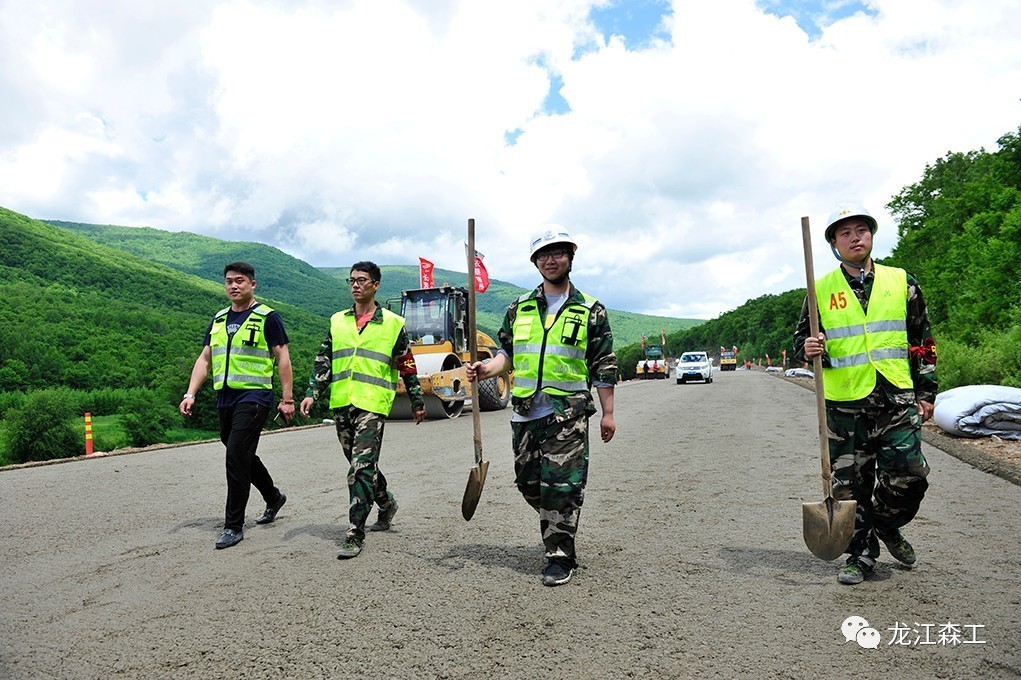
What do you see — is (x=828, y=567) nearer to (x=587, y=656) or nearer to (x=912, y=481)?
(x=912, y=481)

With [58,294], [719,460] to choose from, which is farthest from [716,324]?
[719,460]

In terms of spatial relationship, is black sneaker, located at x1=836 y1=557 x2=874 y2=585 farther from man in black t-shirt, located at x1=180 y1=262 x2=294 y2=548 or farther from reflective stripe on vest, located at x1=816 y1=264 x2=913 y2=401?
man in black t-shirt, located at x1=180 y1=262 x2=294 y2=548

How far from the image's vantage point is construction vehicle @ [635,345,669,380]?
164ft

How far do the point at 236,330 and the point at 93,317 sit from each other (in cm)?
9028

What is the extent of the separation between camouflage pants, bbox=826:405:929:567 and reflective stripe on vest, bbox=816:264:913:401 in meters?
0.16

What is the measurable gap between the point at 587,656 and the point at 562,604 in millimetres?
665

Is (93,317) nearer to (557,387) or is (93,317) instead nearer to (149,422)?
(149,422)

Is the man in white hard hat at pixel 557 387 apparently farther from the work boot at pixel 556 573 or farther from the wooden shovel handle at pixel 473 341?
the wooden shovel handle at pixel 473 341

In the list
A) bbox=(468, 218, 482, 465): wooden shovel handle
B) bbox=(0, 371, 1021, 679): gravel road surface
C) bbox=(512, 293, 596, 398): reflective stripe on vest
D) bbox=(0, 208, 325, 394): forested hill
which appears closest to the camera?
bbox=(0, 371, 1021, 679): gravel road surface

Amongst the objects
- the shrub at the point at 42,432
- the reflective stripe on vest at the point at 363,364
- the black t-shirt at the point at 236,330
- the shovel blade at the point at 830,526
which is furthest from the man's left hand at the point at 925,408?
the shrub at the point at 42,432

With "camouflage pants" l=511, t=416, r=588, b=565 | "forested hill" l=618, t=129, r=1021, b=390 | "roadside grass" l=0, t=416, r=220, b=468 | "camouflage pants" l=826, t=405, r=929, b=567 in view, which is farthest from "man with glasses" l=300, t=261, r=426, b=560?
"roadside grass" l=0, t=416, r=220, b=468

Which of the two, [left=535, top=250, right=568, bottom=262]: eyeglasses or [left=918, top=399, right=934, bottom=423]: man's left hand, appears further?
[left=535, top=250, right=568, bottom=262]: eyeglasses

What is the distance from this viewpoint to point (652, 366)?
50.2 metres

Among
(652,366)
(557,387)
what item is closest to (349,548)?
(557,387)
